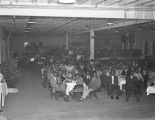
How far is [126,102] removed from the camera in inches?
466

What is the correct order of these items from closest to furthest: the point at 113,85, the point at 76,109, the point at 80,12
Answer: the point at 76,109, the point at 80,12, the point at 113,85

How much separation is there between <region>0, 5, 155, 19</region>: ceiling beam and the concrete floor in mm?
3421

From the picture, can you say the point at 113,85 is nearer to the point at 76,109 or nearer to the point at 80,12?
the point at 76,109

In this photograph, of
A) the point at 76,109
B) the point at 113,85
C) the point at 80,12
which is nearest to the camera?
the point at 76,109

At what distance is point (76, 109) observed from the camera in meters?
10.6

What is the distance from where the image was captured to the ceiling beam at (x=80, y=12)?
10.6m

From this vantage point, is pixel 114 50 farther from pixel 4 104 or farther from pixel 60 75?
pixel 4 104

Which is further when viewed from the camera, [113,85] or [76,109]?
[113,85]

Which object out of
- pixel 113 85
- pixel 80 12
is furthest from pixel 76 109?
pixel 80 12

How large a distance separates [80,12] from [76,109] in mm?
3623

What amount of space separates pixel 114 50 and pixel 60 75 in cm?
2233

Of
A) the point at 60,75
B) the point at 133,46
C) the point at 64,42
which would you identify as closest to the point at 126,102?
the point at 60,75

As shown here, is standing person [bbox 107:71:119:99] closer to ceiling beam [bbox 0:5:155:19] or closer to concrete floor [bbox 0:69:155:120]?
concrete floor [bbox 0:69:155:120]

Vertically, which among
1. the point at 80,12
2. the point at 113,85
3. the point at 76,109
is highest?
the point at 80,12
